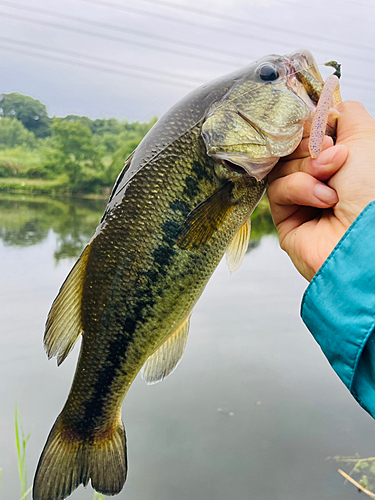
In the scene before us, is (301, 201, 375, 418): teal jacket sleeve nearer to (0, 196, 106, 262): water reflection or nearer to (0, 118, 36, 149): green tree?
(0, 196, 106, 262): water reflection

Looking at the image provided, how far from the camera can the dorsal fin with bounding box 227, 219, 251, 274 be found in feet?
5.71

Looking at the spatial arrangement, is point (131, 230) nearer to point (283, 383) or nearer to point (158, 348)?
point (158, 348)

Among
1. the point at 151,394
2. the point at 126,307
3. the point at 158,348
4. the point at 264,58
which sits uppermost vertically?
the point at 264,58

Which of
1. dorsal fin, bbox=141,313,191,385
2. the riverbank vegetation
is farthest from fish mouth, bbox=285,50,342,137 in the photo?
the riverbank vegetation

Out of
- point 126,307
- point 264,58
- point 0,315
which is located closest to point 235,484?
point 126,307

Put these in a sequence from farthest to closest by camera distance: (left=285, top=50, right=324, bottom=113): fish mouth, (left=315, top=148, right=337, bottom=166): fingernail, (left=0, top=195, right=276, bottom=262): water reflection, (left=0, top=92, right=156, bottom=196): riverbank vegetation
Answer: (left=0, top=92, right=156, bottom=196): riverbank vegetation → (left=0, top=195, right=276, bottom=262): water reflection → (left=285, top=50, right=324, bottom=113): fish mouth → (left=315, top=148, right=337, bottom=166): fingernail

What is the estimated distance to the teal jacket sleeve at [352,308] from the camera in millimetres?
1114

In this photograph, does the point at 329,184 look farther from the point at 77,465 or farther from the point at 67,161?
the point at 67,161

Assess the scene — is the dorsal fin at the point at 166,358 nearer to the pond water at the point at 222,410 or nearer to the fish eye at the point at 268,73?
the fish eye at the point at 268,73

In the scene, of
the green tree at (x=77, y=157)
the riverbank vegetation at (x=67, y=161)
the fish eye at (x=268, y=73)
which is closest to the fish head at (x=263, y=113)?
the fish eye at (x=268, y=73)

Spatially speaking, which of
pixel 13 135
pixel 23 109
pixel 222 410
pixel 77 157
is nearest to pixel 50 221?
pixel 77 157

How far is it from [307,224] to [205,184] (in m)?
0.49

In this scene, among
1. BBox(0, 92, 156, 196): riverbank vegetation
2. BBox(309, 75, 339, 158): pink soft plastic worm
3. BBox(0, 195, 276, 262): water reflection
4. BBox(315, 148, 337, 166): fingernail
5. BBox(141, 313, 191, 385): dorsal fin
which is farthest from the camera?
BBox(0, 92, 156, 196): riverbank vegetation

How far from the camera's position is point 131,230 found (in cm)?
152
